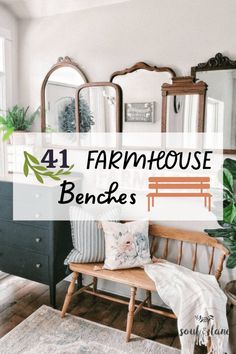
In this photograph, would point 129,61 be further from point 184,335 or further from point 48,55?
point 184,335

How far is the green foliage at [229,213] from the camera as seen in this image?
1.97m

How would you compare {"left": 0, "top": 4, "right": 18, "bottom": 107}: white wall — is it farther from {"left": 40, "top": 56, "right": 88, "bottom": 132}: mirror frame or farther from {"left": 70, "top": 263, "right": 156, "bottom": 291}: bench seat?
{"left": 70, "top": 263, "right": 156, "bottom": 291}: bench seat

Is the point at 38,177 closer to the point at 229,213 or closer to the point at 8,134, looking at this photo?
the point at 8,134

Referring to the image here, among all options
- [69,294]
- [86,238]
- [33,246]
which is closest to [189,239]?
[86,238]

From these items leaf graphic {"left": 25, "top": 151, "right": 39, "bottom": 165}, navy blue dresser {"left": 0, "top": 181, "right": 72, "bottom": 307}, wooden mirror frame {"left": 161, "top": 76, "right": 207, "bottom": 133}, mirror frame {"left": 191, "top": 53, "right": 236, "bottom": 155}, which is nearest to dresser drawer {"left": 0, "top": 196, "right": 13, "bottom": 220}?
navy blue dresser {"left": 0, "top": 181, "right": 72, "bottom": 307}

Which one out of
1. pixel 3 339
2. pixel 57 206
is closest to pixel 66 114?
pixel 57 206

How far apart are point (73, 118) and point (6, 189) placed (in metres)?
0.83

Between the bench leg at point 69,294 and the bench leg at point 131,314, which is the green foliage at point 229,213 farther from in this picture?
the bench leg at point 69,294

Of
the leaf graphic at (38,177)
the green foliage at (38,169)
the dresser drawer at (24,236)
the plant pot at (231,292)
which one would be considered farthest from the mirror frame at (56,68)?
the plant pot at (231,292)

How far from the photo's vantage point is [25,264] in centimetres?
283

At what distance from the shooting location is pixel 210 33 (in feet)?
7.77

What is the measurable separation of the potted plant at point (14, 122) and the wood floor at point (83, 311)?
1.38m

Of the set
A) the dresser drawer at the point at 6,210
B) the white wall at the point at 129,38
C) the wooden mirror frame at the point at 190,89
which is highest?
the white wall at the point at 129,38

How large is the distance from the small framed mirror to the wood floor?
58.0 inches
